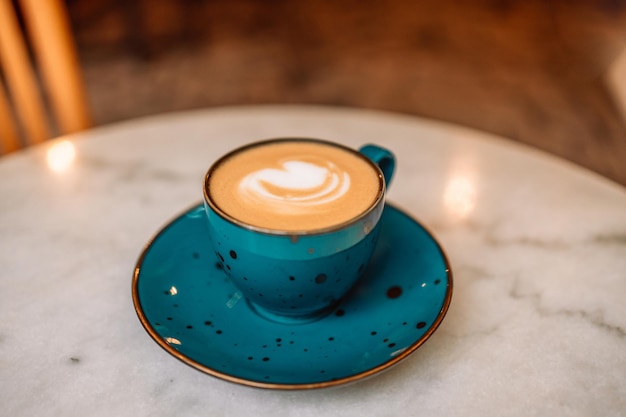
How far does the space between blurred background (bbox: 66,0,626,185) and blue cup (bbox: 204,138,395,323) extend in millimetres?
1490

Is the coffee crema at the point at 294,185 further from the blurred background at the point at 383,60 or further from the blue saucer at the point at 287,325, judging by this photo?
the blurred background at the point at 383,60

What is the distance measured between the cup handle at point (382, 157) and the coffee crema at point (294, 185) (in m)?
0.02

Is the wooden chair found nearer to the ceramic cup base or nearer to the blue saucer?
the blue saucer

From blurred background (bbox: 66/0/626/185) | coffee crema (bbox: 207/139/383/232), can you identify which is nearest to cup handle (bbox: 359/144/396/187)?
coffee crema (bbox: 207/139/383/232)

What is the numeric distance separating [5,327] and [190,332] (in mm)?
167

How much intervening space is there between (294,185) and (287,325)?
12 centimetres

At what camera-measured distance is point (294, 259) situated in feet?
1.41

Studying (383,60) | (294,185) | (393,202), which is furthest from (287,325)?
(383,60)

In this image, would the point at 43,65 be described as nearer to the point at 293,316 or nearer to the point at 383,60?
the point at 293,316

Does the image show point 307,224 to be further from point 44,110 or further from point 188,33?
point 188,33

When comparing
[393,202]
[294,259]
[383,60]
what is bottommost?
[383,60]

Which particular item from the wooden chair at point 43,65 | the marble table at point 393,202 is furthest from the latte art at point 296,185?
the wooden chair at point 43,65

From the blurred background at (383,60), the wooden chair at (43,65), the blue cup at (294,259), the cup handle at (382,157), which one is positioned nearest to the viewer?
the blue cup at (294,259)

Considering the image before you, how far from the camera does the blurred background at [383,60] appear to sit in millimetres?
1963
